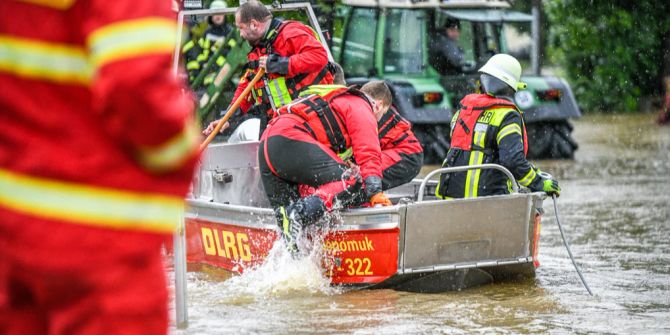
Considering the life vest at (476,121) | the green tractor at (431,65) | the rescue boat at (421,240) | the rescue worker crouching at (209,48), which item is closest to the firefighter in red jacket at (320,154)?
the rescue boat at (421,240)

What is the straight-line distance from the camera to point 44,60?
2355 mm

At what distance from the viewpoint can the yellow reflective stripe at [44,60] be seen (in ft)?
7.72

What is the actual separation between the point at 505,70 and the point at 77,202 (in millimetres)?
5339

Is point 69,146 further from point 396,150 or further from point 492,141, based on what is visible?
point 396,150

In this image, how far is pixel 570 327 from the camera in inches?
243

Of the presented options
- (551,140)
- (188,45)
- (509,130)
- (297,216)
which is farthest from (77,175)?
(551,140)

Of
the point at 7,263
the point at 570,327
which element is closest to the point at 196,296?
the point at 570,327

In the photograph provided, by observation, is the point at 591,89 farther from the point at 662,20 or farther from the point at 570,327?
the point at 570,327

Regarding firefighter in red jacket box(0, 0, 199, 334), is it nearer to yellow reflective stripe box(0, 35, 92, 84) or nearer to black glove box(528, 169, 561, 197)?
yellow reflective stripe box(0, 35, 92, 84)

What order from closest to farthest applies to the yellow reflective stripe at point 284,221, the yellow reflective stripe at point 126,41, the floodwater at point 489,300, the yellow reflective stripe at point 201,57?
the yellow reflective stripe at point 126,41 < the floodwater at point 489,300 < the yellow reflective stripe at point 284,221 < the yellow reflective stripe at point 201,57

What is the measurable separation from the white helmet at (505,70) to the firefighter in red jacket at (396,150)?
2.07 feet

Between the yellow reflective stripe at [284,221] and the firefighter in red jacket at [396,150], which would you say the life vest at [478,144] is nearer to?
the firefighter in red jacket at [396,150]

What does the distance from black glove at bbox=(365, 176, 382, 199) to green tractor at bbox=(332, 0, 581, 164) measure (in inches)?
303

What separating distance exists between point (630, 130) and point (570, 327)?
49.9 ft
